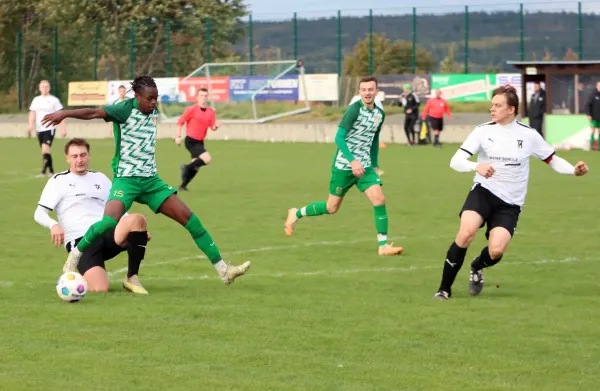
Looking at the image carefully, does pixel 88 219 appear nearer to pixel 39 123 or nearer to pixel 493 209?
pixel 493 209

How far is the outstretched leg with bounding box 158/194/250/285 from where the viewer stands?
34.1 ft

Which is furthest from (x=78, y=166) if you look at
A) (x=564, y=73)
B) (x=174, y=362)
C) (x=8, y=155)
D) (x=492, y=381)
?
(x=564, y=73)

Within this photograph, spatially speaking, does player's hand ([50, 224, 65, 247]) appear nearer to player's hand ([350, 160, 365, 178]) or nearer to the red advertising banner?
player's hand ([350, 160, 365, 178])

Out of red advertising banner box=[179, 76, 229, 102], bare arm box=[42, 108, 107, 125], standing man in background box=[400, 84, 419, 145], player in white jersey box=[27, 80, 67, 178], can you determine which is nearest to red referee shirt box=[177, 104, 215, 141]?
player in white jersey box=[27, 80, 67, 178]

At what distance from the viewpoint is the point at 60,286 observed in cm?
954

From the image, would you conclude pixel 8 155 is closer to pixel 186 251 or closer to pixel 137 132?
pixel 186 251

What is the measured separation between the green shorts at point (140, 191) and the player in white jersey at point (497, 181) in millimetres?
2488

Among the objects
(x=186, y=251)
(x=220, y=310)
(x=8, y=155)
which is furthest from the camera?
(x=8, y=155)

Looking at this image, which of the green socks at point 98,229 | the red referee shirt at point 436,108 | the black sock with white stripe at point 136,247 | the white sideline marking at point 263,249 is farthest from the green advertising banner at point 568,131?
the green socks at point 98,229

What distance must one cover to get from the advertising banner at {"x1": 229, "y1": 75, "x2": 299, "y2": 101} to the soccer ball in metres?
35.6

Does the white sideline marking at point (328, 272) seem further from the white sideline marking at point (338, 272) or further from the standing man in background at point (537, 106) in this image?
the standing man in background at point (537, 106)

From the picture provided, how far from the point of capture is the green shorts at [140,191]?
10266 millimetres

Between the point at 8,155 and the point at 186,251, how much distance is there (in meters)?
21.4

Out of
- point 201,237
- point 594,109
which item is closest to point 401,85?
point 594,109
